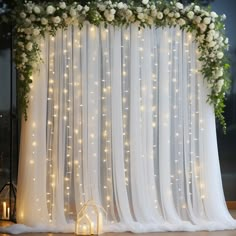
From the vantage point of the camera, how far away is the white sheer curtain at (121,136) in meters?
4.71

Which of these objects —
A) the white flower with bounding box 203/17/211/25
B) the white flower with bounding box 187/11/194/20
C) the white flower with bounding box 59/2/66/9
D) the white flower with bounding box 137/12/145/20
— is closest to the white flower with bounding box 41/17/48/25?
the white flower with bounding box 59/2/66/9

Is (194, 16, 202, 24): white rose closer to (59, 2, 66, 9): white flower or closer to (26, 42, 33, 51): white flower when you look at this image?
(59, 2, 66, 9): white flower

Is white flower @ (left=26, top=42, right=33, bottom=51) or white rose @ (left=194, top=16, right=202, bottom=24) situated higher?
white rose @ (left=194, top=16, right=202, bottom=24)

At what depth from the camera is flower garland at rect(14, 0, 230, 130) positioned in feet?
15.2

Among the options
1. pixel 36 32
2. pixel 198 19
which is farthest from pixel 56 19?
pixel 198 19

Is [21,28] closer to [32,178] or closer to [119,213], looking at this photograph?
[32,178]

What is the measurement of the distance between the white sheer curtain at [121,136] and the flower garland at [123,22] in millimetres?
93

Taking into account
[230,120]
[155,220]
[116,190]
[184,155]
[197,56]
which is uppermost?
[197,56]

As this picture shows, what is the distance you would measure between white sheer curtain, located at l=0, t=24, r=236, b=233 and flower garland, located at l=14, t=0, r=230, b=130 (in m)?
0.09

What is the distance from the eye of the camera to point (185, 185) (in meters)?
4.89

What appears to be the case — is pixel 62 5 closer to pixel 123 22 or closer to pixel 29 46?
pixel 29 46

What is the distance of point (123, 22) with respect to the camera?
4.78 m

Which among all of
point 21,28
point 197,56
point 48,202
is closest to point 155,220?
point 48,202

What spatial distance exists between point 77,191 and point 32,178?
0.47 metres
